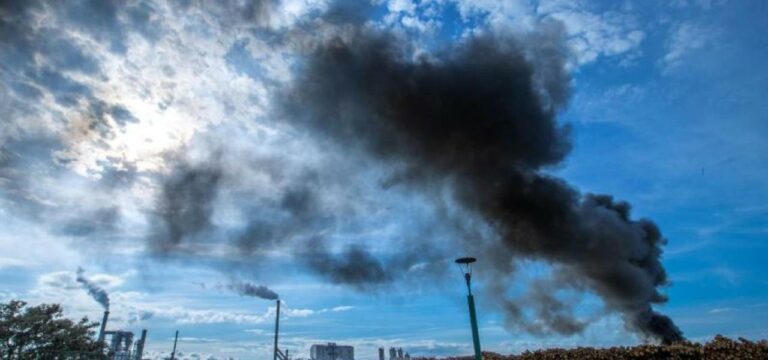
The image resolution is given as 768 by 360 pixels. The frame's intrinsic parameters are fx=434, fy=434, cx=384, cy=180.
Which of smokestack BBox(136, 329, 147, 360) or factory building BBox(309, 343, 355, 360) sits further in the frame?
factory building BBox(309, 343, 355, 360)

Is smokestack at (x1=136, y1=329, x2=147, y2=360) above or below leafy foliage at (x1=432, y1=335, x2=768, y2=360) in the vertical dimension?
above

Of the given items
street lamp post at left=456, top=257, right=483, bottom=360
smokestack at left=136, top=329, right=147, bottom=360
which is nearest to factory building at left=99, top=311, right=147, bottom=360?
smokestack at left=136, top=329, right=147, bottom=360

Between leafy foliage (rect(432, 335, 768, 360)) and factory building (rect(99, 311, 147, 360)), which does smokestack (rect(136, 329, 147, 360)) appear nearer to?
factory building (rect(99, 311, 147, 360))

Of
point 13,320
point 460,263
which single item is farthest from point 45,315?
point 460,263

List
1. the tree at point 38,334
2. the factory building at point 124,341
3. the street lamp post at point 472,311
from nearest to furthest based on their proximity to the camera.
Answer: the street lamp post at point 472,311 < the tree at point 38,334 < the factory building at point 124,341

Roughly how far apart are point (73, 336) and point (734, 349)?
113 feet

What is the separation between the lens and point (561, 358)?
587 inches

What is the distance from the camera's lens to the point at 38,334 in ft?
85.3

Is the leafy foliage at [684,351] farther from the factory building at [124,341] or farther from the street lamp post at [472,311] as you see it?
the factory building at [124,341]

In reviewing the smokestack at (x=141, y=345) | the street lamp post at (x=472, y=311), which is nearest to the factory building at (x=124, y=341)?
the smokestack at (x=141, y=345)

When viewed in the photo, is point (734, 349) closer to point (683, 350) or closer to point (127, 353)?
point (683, 350)

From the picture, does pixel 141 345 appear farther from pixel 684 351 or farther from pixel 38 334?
pixel 684 351

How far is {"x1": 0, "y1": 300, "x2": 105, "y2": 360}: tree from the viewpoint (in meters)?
24.9

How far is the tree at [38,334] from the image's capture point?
24.9 metres
